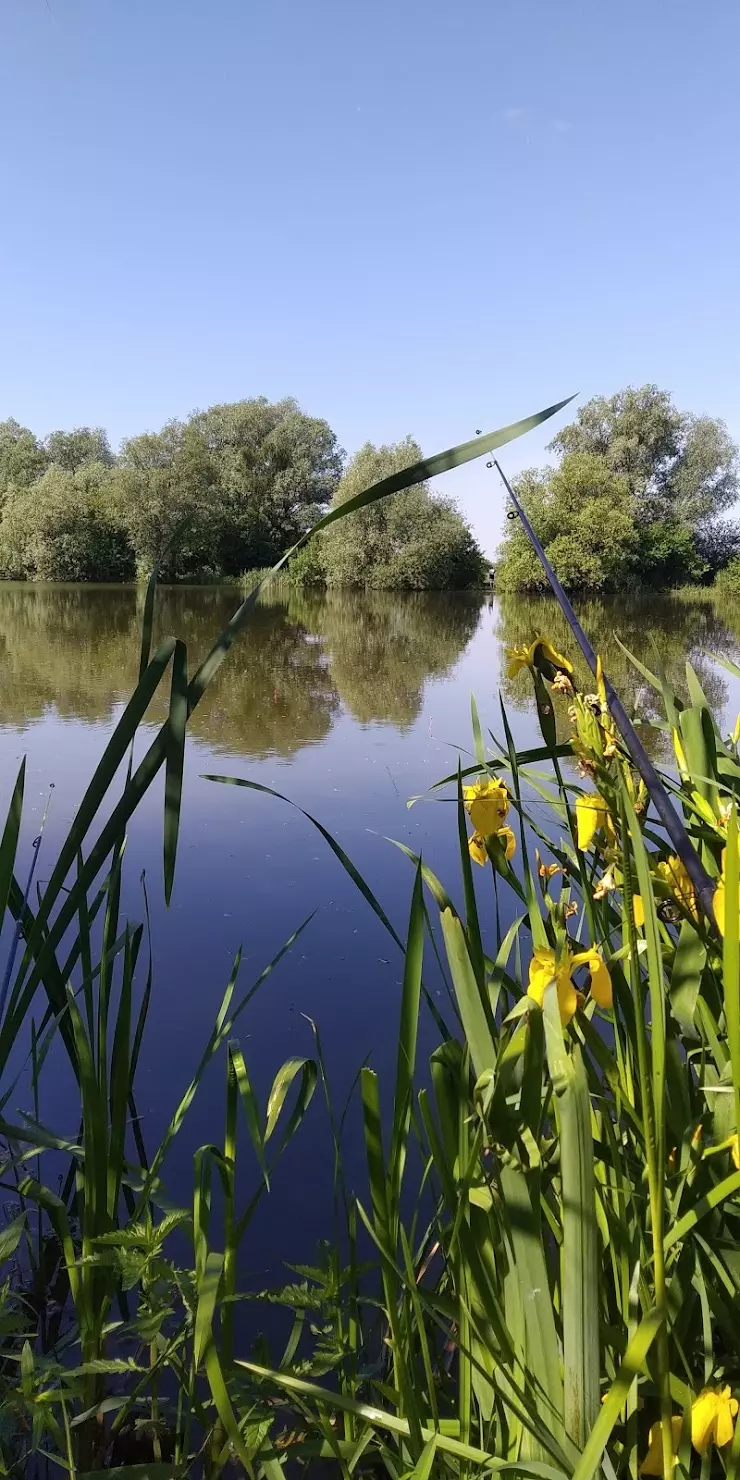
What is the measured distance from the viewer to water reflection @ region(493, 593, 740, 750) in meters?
5.54

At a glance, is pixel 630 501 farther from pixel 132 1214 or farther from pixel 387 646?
pixel 132 1214

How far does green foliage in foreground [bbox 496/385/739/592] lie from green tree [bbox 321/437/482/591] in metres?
2.07

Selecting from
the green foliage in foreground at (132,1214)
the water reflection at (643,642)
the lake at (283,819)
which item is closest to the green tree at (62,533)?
the water reflection at (643,642)

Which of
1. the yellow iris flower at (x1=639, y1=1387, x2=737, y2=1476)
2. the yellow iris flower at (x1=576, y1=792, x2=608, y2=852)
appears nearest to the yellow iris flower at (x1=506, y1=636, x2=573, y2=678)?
the yellow iris flower at (x1=576, y1=792, x2=608, y2=852)

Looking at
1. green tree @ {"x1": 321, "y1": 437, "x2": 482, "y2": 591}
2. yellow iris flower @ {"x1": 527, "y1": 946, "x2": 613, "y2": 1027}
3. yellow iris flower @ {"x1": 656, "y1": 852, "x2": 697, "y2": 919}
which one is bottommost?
yellow iris flower @ {"x1": 527, "y1": 946, "x2": 613, "y2": 1027}

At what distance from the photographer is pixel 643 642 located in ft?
28.1

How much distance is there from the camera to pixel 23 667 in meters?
6.88

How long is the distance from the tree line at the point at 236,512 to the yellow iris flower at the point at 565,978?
21352 millimetres

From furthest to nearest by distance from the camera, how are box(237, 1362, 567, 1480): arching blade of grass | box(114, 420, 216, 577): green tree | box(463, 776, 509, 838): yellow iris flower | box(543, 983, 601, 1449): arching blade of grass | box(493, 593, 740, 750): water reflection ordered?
box(114, 420, 216, 577): green tree
box(493, 593, 740, 750): water reflection
box(463, 776, 509, 838): yellow iris flower
box(237, 1362, 567, 1480): arching blade of grass
box(543, 983, 601, 1449): arching blade of grass

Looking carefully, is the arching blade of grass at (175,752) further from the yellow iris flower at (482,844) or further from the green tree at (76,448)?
the green tree at (76,448)

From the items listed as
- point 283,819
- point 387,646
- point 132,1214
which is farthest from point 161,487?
point 132,1214

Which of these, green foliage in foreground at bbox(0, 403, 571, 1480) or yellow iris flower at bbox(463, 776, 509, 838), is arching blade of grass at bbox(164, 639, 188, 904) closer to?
green foliage in foreground at bbox(0, 403, 571, 1480)

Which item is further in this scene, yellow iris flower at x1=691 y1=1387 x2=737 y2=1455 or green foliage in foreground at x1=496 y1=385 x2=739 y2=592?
green foliage in foreground at x1=496 y1=385 x2=739 y2=592

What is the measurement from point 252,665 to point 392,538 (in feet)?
58.2
